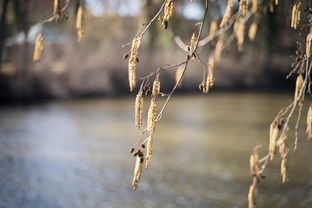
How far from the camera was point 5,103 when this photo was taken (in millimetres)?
25531

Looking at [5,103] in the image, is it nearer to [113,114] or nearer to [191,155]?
[113,114]

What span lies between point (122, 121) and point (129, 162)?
294 inches

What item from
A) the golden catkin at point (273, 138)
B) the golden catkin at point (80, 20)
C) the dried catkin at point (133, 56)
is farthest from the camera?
the golden catkin at point (80, 20)

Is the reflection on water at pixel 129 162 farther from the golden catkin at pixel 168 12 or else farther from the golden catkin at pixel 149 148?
the golden catkin at pixel 168 12

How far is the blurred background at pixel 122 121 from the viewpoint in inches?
429

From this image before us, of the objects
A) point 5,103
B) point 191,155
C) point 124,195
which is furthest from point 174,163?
point 5,103

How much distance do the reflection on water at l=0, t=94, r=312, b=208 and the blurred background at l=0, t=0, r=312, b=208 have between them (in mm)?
29

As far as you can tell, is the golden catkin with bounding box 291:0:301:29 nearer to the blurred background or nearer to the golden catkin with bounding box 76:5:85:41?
the blurred background

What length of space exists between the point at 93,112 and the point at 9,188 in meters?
12.8

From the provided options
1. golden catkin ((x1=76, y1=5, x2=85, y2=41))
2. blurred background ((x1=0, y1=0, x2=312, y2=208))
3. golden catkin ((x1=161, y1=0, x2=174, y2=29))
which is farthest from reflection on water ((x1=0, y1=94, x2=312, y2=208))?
golden catkin ((x1=161, y1=0, x2=174, y2=29))

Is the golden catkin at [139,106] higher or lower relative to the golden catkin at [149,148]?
higher

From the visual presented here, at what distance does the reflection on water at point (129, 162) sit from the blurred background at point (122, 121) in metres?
0.03

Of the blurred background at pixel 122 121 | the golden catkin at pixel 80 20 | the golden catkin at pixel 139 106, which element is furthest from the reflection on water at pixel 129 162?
the golden catkin at pixel 139 106

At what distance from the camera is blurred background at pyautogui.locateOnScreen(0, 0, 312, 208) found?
10906 mm
